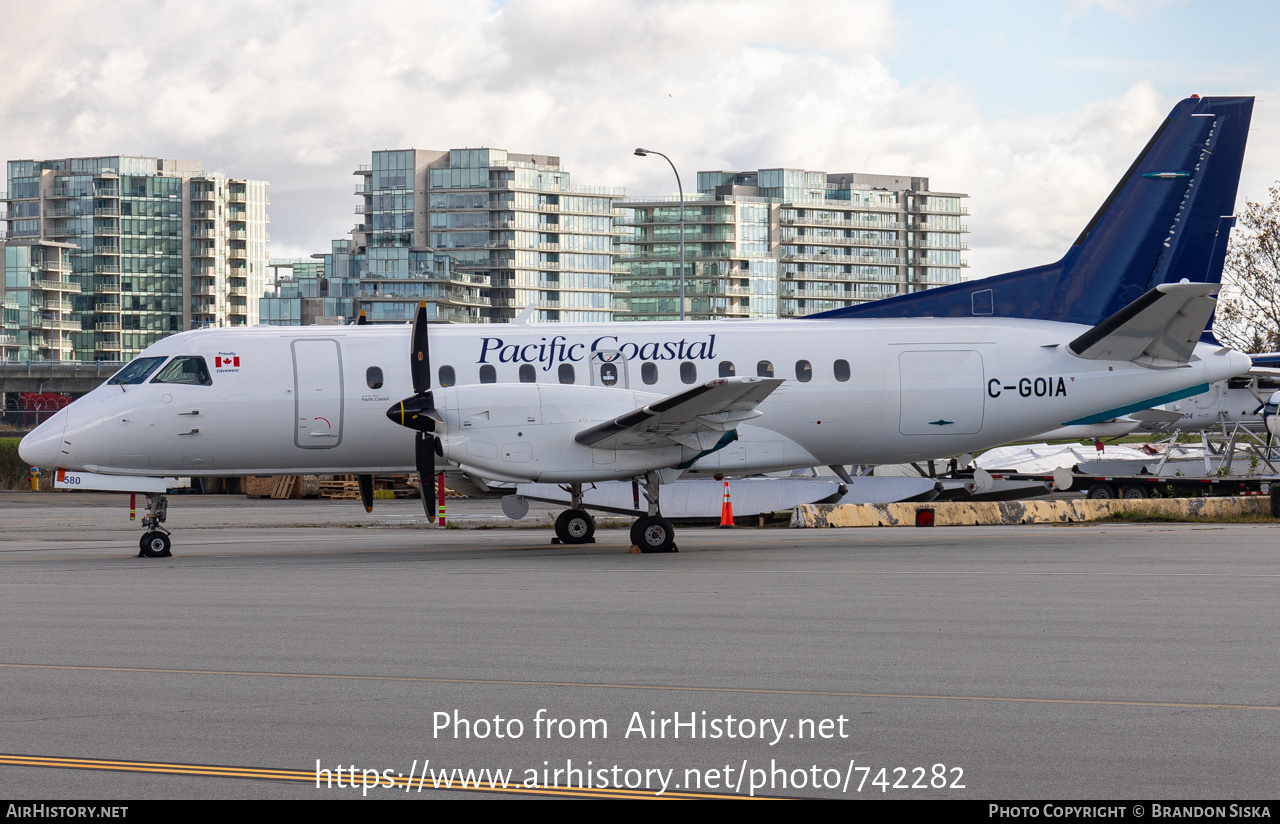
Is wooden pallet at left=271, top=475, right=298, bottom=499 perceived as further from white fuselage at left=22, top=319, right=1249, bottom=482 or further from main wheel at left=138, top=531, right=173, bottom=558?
main wheel at left=138, top=531, right=173, bottom=558

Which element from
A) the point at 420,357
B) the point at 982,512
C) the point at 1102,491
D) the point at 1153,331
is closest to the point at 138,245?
the point at 1102,491

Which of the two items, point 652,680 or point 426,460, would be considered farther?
point 426,460

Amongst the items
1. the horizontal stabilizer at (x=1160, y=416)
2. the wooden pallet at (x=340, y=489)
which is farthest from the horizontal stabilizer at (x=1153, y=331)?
the wooden pallet at (x=340, y=489)

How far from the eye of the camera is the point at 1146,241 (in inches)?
907

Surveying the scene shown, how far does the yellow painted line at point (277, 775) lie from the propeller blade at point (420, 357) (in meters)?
13.2

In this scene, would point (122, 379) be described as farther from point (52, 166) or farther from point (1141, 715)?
point (52, 166)

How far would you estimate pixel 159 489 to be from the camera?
20359 mm

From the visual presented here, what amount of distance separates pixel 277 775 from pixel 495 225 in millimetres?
181860

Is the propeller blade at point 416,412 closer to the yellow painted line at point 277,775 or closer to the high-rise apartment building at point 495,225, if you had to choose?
the yellow painted line at point 277,775

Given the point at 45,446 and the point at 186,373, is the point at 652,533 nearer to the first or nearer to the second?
the point at 186,373

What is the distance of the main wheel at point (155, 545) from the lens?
20.3 metres

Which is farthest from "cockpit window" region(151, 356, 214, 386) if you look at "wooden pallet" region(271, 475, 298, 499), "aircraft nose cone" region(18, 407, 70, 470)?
"wooden pallet" region(271, 475, 298, 499)

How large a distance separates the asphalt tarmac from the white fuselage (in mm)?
2472

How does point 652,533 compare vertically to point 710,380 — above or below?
below
